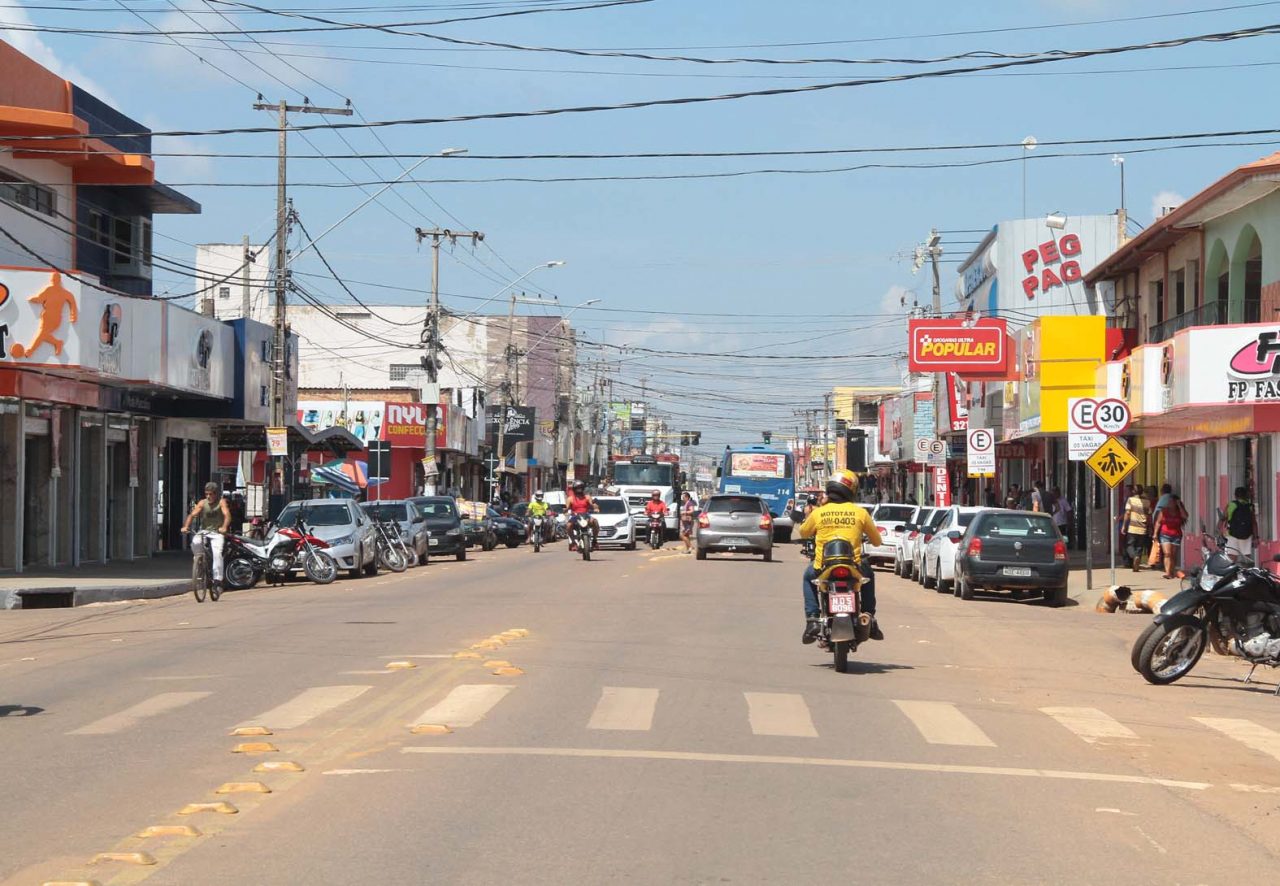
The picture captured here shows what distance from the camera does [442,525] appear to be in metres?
44.7

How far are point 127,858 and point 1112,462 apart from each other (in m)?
22.8

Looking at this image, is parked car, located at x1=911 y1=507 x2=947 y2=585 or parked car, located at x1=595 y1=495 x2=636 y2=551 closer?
parked car, located at x1=911 y1=507 x2=947 y2=585

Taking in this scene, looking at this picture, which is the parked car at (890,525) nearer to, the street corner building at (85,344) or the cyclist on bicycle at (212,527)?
the street corner building at (85,344)

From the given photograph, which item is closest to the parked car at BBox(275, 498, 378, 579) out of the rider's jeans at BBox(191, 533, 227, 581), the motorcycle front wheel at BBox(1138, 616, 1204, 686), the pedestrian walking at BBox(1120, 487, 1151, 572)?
the rider's jeans at BBox(191, 533, 227, 581)

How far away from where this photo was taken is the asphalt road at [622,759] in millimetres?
7594

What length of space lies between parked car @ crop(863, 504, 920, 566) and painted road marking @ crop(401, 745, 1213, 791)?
28659 mm

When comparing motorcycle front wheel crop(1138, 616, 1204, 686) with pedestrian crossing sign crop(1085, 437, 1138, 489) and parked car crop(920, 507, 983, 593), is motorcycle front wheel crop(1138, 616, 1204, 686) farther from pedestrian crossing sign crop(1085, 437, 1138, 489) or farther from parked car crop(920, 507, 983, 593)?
parked car crop(920, 507, 983, 593)

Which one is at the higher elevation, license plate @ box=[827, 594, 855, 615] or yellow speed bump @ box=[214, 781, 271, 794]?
license plate @ box=[827, 594, 855, 615]

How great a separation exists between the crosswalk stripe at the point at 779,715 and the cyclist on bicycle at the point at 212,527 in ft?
49.6

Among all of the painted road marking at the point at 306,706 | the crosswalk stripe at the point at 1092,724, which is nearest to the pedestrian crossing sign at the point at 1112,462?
the crosswalk stripe at the point at 1092,724

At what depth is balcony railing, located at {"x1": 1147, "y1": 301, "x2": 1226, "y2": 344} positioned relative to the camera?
113 ft

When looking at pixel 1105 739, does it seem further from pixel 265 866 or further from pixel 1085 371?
pixel 1085 371

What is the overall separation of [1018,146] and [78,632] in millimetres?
17060

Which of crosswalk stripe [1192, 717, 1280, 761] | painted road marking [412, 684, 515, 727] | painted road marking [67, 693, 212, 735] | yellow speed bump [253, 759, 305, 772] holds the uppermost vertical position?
yellow speed bump [253, 759, 305, 772]
